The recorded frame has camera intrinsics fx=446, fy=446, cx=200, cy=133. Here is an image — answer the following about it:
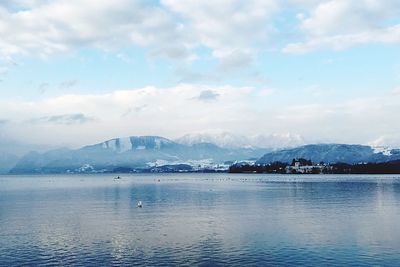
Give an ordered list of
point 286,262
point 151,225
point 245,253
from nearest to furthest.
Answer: point 286,262
point 245,253
point 151,225

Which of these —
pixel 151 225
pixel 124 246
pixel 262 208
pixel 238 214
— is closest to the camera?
pixel 124 246

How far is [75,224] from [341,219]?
114 feet

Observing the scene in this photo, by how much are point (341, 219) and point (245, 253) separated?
84.0ft

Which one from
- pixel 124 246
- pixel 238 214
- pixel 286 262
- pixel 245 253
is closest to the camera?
pixel 286 262

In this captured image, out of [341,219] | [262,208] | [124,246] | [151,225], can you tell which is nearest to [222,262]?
[124,246]

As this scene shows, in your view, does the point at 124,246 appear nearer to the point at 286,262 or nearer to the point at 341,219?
the point at 286,262

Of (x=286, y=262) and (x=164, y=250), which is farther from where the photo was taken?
(x=164, y=250)

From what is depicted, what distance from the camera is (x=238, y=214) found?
217ft

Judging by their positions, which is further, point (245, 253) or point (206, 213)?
point (206, 213)

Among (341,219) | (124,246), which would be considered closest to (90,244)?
(124,246)

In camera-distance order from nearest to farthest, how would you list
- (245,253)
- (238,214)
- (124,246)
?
(245,253), (124,246), (238,214)

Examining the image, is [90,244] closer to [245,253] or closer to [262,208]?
[245,253]

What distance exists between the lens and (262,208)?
74.8 m

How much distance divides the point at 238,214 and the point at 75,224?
23.5 m
